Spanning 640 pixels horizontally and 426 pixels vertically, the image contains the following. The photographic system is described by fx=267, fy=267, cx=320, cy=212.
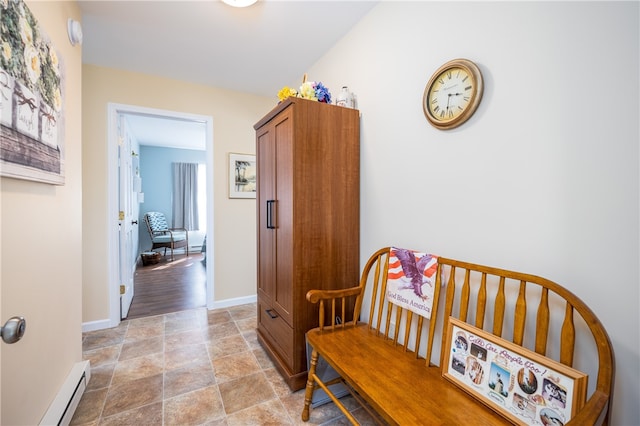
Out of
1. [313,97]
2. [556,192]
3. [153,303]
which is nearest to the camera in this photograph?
[556,192]

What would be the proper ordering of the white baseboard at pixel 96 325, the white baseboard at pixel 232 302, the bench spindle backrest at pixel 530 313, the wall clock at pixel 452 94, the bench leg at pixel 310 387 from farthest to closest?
the white baseboard at pixel 232 302
the white baseboard at pixel 96 325
the bench leg at pixel 310 387
the wall clock at pixel 452 94
the bench spindle backrest at pixel 530 313

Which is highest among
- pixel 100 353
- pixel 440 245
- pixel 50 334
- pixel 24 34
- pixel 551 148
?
pixel 24 34

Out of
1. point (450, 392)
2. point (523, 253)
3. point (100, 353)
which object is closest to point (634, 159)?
point (523, 253)

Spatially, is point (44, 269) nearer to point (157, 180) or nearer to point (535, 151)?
point (535, 151)

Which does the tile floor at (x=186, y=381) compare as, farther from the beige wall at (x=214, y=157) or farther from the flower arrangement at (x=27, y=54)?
the flower arrangement at (x=27, y=54)

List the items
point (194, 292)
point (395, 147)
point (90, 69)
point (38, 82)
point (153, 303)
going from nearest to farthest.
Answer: point (38, 82), point (395, 147), point (90, 69), point (153, 303), point (194, 292)

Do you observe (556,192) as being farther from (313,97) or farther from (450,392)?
(313,97)

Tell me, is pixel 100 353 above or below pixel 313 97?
below

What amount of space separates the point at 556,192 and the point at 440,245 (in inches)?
21.8

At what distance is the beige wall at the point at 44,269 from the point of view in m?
1.02

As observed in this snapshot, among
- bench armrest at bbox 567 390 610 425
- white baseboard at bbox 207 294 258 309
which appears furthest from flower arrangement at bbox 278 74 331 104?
white baseboard at bbox 207 294 258 309

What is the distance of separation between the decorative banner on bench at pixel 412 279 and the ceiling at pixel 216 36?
172cm

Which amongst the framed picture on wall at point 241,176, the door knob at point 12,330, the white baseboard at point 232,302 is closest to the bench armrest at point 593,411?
the door knob at point 12,330

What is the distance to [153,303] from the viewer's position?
3.21 metres
